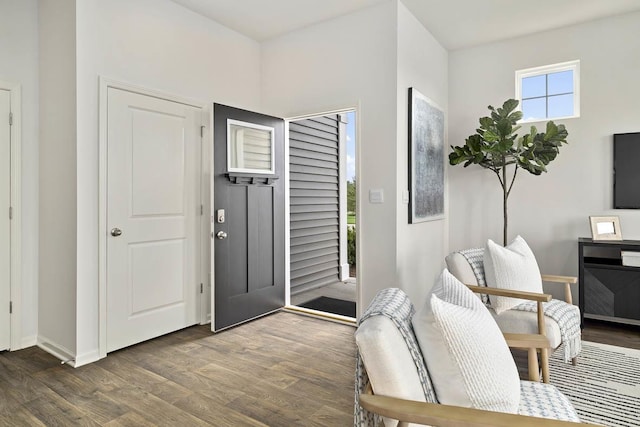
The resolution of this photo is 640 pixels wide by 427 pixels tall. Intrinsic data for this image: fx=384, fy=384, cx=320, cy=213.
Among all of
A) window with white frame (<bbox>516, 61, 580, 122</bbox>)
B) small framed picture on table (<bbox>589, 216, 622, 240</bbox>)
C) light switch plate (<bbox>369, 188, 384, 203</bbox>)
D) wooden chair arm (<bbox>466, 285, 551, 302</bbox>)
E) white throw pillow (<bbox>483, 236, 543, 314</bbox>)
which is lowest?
wooden chair arm (<bbox>466, 285, 551, 302</bbox>)

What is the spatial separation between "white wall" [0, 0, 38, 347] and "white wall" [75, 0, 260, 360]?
705 millimetres

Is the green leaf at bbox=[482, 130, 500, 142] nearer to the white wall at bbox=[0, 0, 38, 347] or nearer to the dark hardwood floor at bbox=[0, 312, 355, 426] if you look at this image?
the dark hardwood floor at bbox=[0, 312, 355, 426]

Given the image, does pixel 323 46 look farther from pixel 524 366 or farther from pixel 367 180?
pixel 524 366

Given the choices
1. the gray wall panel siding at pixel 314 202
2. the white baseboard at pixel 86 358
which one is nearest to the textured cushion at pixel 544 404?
the white baseboard at pixel 86 358

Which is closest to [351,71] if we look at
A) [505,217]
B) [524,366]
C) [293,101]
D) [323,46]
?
[323,46]

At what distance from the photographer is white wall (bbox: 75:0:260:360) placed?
9.20ft

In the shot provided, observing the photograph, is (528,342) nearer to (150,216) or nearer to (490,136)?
(490,136)

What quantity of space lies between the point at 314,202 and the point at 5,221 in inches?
130

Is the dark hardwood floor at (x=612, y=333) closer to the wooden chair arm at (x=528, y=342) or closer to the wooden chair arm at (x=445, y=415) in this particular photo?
the wooden chair arm at (x=528, y=342)

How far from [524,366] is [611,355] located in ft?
2.56

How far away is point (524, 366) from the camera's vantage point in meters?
2.73

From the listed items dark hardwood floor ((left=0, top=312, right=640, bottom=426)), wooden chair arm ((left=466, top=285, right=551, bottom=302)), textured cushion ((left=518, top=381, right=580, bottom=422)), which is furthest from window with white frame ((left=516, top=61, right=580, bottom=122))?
textured cushion ((left=518, top=381, right=580, bottom=422))

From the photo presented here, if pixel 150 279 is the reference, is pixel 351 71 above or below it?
above

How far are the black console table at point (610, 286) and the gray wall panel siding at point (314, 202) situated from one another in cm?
302
